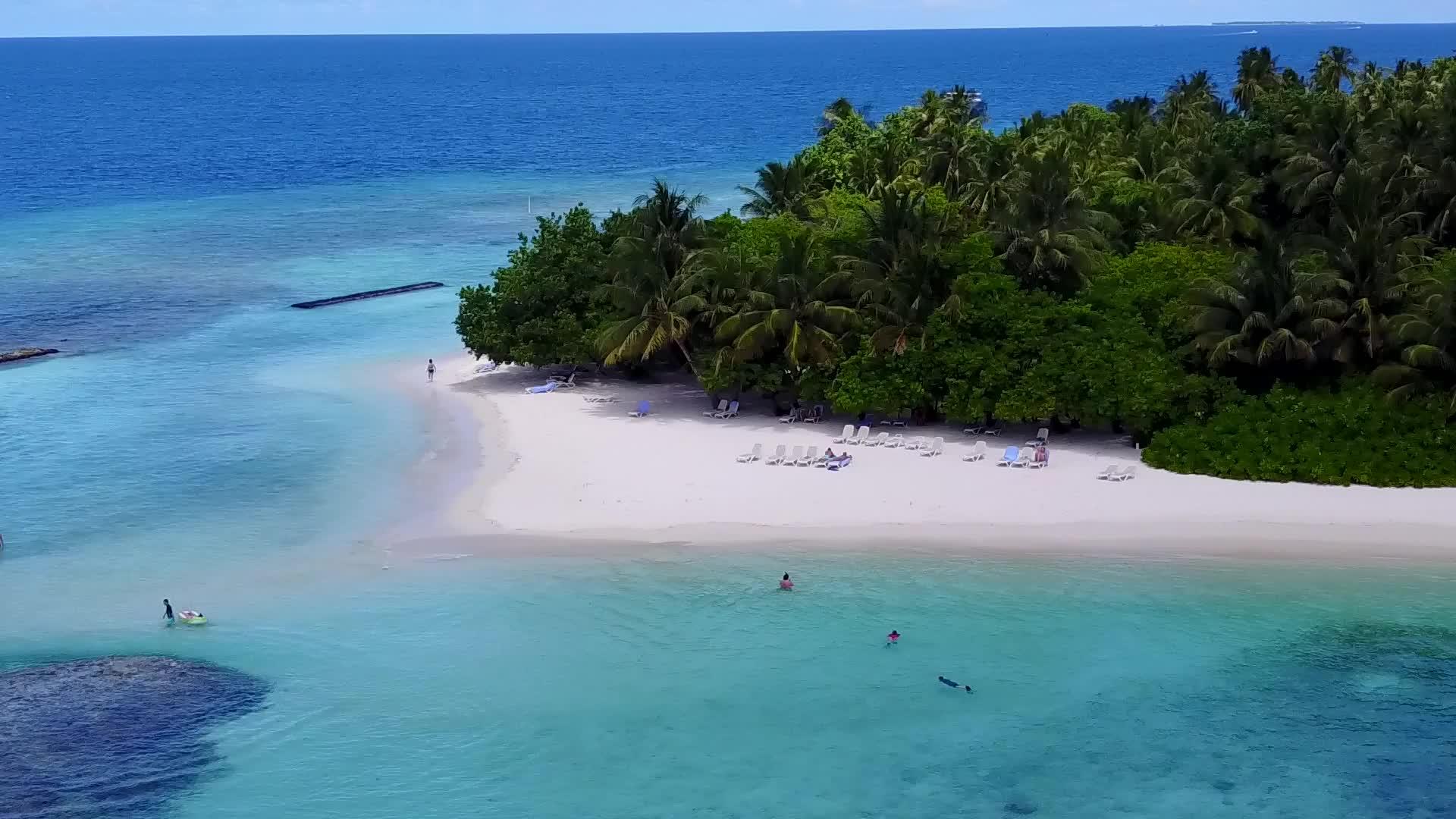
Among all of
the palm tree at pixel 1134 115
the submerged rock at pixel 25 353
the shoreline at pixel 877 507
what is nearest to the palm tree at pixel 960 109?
the palm tree at pixel 1134 115

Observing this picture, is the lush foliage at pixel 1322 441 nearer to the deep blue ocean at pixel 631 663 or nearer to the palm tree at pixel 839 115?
the deep blue ocean at pixel 631 663

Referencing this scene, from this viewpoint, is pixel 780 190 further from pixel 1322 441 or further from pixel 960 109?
pixel 1322 441

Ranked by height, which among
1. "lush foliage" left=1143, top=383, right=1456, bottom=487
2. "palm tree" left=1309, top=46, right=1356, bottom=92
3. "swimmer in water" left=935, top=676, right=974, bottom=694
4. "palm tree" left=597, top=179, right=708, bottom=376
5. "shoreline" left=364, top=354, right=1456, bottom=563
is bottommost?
"swimmer in water" left=935, top=676, right=974, bottom=694

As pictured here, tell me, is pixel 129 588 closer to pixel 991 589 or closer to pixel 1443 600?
pixel 991 589

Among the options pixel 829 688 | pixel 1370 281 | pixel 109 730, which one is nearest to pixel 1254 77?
pixel 1370 281

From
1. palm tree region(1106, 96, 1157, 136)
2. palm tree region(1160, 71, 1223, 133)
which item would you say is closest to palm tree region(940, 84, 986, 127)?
palm tree region(1106, 96, 1157, 136)

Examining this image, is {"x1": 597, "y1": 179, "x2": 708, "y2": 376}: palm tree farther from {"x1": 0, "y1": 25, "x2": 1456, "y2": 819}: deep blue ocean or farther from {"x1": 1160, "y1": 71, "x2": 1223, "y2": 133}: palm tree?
{"x1": 1160, "y1": 71, "x2": 1223, "y2": 133}: palm tree

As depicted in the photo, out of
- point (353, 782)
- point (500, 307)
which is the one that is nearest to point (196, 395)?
point (500, 307)
